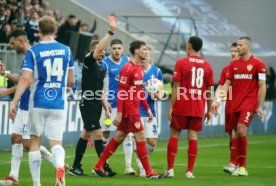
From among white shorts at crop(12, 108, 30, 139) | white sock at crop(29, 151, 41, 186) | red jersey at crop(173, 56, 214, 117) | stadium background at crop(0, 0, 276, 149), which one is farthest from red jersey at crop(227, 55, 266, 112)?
stadium background at crop(0, 0, 276, 149)

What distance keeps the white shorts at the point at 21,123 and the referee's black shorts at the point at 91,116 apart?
2.14 meters

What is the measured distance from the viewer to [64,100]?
42.1 ft

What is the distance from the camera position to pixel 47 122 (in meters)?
12.7

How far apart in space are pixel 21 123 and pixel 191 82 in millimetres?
3211

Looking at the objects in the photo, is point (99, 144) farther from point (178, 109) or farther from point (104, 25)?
point (104, 25)

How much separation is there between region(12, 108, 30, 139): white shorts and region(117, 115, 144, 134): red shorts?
2077 mm

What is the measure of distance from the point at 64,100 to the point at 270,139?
16777mm

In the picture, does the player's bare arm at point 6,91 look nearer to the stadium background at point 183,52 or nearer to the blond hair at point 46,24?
the stadium background at point 183,52

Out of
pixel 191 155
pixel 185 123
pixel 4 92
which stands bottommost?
pixel 191 155

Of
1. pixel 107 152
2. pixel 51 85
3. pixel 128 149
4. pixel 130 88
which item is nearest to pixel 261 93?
pixel 130 88

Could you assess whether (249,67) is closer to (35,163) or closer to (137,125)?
(137,125)

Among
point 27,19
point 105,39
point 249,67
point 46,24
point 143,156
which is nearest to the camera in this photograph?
point 46,24

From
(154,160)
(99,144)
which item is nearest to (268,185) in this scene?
(99,144)

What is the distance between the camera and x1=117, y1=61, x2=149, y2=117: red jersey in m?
15.3
